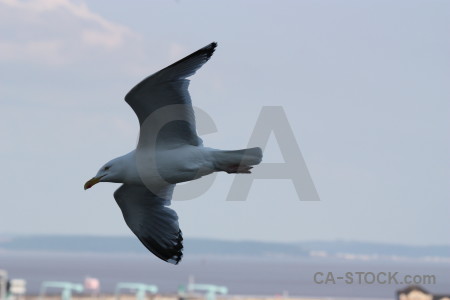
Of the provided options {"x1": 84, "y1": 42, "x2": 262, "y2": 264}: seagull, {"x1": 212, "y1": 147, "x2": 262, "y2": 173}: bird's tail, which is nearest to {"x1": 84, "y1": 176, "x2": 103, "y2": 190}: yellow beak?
{"x1": 84, "y1": 42, "x2": 262, "y2": 264}: seagull

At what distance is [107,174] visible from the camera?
10430mm

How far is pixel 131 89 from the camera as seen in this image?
10.0 metres

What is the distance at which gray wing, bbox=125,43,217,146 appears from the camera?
998 centimetres

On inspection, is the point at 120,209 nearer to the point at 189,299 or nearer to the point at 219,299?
the point at 189,299

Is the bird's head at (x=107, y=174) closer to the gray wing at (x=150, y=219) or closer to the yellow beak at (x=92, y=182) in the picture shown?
the yellow beak at (x=92, y=182)

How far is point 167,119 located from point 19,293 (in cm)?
3825

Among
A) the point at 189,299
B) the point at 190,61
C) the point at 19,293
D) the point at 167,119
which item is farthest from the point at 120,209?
the point at 19,293

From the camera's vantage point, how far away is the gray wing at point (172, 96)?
32.7 ft

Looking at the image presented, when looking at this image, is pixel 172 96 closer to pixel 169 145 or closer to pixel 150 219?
pixel 169 145

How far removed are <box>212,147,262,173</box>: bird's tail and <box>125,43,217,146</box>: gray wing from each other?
1.54 feet

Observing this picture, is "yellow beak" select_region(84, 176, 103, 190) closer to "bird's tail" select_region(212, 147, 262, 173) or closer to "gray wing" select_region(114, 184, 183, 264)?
"gray wing" select_region(114, 184, 183, 264)

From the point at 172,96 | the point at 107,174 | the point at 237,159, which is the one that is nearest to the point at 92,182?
the point at 107,174

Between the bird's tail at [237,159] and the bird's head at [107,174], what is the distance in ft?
3.51

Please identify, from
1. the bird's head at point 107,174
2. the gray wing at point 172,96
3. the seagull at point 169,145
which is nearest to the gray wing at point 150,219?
the seagull at point 169,145
